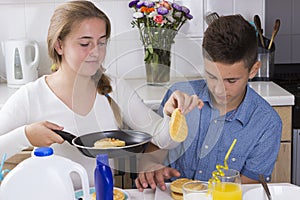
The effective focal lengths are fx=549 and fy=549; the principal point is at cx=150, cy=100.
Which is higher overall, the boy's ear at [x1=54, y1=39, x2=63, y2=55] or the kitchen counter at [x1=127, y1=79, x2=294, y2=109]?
the boy's ear at [x1=54, y1=39, x2=63, y2=55]

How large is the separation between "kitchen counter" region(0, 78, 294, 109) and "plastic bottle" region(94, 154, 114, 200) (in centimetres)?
24

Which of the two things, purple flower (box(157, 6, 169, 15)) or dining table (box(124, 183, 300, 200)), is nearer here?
dining table (box(124, 183, 300, 200))

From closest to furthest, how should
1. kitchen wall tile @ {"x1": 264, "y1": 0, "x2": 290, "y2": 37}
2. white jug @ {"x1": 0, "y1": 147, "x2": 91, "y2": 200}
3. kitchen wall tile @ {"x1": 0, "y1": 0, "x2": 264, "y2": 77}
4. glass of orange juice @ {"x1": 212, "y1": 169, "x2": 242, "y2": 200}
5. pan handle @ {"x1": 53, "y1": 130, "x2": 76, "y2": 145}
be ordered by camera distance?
white jug @ {"x1": 0, "y1": 147, "x2": 91, "y2": 200} → glass of orange juice @ {"x1": 212, "y1": 169, "x2": 242, "y2": 200} → pan handle @ {"x1": 53, "y1": 130, "x2": 76, "y2": 145} → kitchen wall tile @ {"x1": 0, "y1": 0, "x2": 264, "y2": 77} → kitchen wall tile @ {"x1": 264, "y1": 0, "x2": 290, "y2": 37}

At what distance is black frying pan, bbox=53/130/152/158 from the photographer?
1400 millimetres

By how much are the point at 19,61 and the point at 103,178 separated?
1.56 meters

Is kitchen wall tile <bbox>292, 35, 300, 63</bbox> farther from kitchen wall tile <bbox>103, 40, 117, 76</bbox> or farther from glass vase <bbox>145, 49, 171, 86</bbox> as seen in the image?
kitchen wall tile <bbox>103, 40, 117, 76</bbox>

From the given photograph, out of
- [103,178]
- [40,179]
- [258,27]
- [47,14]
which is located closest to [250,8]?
[258,27]

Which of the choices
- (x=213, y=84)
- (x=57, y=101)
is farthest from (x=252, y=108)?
(x=57, y=101)

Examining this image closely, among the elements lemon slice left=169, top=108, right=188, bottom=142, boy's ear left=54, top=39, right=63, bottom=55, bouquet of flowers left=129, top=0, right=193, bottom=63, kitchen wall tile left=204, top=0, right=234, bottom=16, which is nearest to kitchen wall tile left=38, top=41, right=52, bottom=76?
bouquet of flowers left=129, top=0, right=193, bottom=63

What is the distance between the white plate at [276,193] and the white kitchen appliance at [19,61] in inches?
60.9

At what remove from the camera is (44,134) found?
1.56 meters

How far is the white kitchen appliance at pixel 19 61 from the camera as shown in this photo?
2.69 metres

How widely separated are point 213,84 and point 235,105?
16.1 inches

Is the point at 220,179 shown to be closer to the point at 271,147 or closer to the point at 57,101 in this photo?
the point at 271,147
